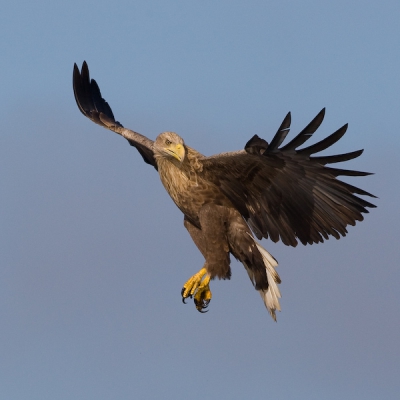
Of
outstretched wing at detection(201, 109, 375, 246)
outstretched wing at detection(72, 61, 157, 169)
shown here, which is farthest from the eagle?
outstretched wing at detection(72, 61, 157, 169)

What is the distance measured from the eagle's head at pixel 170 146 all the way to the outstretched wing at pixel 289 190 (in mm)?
292

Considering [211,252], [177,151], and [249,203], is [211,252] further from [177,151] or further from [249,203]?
[177,151]

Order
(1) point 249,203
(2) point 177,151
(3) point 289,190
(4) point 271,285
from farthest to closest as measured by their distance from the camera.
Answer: (4) point 271,285 → (1) point 249,203 → (3) point 289,190 → (2) point 177,151

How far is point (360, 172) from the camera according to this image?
10.2 meters

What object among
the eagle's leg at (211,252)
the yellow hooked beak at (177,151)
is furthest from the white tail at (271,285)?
the yellow hooked beak at (177,151)

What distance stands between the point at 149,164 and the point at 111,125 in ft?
2.44

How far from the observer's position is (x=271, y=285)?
1121 centimetres

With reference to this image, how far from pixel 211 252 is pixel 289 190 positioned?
3.35 feet

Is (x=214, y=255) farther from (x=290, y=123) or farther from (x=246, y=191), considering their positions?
(x=290, y=123)

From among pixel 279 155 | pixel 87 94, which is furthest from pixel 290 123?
pixel 87 94

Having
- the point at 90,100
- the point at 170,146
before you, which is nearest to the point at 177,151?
the point at 170,146

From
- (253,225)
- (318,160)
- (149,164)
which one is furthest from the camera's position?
(149,164)

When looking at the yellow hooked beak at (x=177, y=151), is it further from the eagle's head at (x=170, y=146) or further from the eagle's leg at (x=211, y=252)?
the eagle's leg at (x=211, y=252)

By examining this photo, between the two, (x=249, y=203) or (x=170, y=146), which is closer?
(x=170, y=146)
